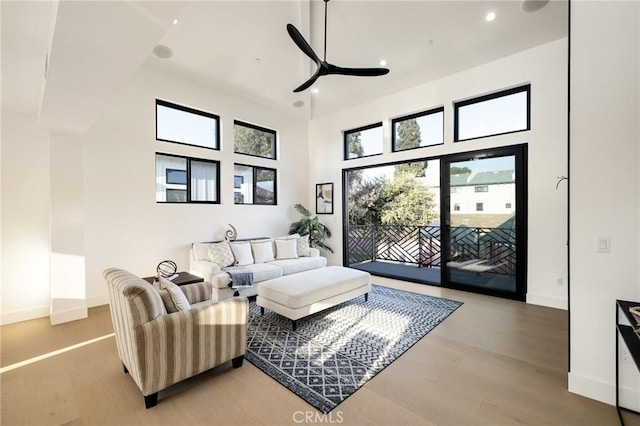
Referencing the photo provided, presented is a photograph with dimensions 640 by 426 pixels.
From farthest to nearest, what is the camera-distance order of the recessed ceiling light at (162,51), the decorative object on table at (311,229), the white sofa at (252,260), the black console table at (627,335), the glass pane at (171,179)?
the decorative object on table at (311,229) < the glass pane at (171,179) < the white sofa at (252,260) < the recessed ceiling light at (162,51) < the black console table at (627,335)

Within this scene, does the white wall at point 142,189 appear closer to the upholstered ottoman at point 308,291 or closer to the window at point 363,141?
the upholstered ottoman at point 308,291

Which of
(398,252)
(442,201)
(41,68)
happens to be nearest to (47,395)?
(41,68)

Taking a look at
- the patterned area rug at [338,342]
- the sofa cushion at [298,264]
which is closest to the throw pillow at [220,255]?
the sofa cushion at [298,264]

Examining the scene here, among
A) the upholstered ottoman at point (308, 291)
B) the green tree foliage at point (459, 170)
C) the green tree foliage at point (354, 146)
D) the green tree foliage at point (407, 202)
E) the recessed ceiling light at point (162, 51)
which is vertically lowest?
the upholstered ottoman at point (308, 291)

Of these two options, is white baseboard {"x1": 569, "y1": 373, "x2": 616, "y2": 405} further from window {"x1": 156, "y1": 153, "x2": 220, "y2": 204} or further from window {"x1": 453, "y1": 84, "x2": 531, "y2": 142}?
window {"x1": 156, "y1": 153, "x2": 220, "y2": 204}

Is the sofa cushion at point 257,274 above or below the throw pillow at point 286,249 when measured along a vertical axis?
below

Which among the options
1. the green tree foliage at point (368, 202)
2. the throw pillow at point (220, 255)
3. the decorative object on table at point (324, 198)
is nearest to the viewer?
the throw pillow at point (220, 255)

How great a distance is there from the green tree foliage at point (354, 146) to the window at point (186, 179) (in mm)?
2867

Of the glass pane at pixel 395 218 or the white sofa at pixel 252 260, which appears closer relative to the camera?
the white sofa at pixel 252 260

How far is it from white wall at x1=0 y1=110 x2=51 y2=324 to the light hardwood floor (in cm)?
92

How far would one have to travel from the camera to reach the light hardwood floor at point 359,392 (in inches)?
72.6

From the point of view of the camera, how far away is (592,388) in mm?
1992

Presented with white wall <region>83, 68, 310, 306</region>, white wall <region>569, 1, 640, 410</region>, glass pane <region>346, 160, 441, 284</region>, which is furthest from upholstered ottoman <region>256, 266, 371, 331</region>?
glass pane <region>346, 160, 441, 284</region>

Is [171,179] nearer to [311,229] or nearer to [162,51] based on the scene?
[162,51]
